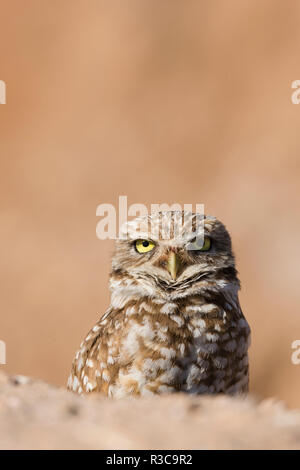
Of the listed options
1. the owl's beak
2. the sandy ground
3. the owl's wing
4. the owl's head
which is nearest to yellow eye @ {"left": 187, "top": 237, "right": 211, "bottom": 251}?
the owl's head

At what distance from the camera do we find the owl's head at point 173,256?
353 cm

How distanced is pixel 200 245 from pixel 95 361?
2.63ft

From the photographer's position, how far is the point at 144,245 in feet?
12.0

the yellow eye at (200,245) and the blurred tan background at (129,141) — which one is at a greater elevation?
the blurred tan background at (129,141)

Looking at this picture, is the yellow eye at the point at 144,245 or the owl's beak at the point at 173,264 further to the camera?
the yellow eye at the point at 144,245

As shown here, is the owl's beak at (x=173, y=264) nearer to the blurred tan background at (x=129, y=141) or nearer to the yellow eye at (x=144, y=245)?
the yellow eye at (x=144, y=245)

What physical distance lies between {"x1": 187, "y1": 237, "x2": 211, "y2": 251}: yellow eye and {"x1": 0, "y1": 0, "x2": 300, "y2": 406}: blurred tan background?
9050 millimetres

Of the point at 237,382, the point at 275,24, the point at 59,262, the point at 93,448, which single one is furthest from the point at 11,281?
the point at 93,448

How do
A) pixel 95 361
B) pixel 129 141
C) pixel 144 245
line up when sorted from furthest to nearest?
1. pixel 129 141
2. pixel 144 245
3. pixel 95 361

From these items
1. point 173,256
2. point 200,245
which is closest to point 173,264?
point 173,256

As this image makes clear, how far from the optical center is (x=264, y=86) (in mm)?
14570

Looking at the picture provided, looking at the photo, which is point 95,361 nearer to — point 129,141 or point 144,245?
point 144,245

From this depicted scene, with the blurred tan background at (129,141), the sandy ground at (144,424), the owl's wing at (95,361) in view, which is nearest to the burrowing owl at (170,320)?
the owl's wing at (95,361)

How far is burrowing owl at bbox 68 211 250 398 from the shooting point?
332 cm
